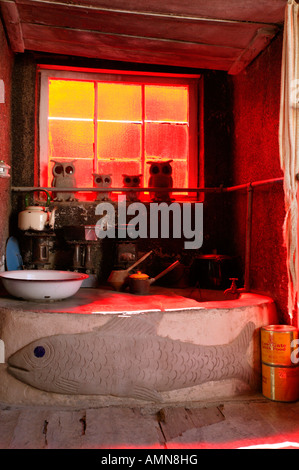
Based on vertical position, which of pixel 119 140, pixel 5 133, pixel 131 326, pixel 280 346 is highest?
pixel 119 140

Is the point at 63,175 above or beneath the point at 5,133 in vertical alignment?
beneath

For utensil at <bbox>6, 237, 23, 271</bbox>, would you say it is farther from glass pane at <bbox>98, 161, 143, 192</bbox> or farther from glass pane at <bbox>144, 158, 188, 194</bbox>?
glass pane at <bbox>144, 158, 188, 194</bbox>

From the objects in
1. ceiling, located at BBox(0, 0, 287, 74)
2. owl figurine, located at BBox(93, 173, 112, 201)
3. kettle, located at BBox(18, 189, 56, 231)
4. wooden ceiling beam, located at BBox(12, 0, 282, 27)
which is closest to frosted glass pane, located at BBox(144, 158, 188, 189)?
owl figurine, located at BBox(93, 173, 112, 201)

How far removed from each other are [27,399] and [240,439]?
1.43 meters

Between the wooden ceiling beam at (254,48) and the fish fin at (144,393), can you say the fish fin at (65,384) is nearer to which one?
the fish fin at (144,393)

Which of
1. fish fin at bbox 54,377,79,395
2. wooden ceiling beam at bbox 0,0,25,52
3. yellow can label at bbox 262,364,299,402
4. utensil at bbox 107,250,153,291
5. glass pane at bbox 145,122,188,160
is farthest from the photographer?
glass pane at bbox 145,122,188,160

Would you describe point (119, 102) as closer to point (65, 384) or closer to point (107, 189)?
point (107, 189)

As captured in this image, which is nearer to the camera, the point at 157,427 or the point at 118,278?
the point at 157,427

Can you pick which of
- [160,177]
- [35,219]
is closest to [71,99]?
[160,177]

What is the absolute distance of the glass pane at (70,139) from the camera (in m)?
4.33

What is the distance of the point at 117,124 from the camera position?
14.5 feet

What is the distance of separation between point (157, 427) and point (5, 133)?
294cm

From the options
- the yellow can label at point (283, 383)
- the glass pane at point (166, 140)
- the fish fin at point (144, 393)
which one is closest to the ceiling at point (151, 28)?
the glass pane at point (166, 140)

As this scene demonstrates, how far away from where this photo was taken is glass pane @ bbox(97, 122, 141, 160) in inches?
173
